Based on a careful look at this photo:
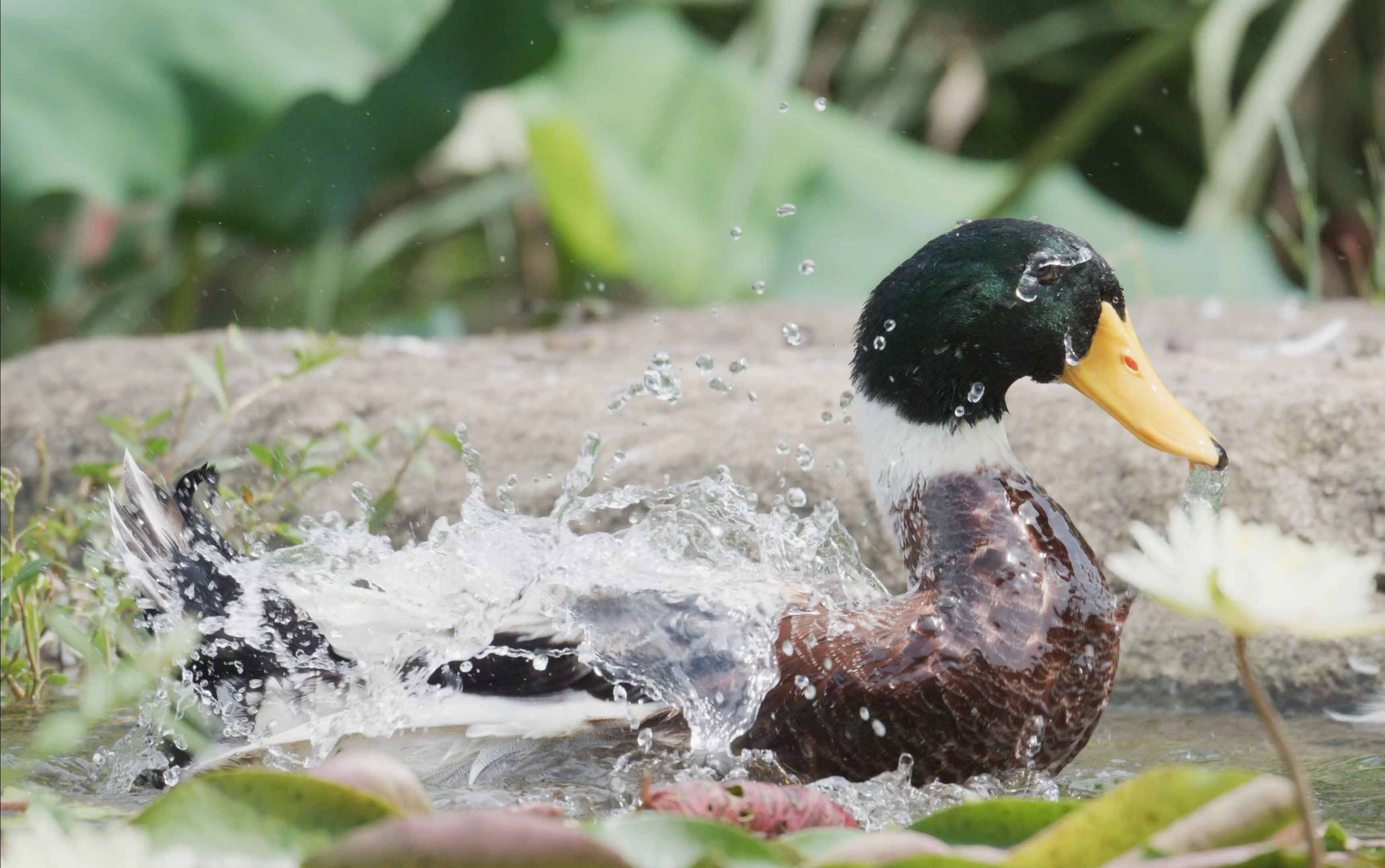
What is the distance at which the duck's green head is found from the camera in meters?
2.26

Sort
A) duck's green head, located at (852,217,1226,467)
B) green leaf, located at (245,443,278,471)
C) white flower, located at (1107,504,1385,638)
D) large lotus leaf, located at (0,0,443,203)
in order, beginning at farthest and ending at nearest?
large lotus leaf, located at (0,0,443,203) → green leaf, located at (245,443,278,471) → duck's green head, located at (852,217,1226,467) → white flower, located at (1107,504,1385,638)

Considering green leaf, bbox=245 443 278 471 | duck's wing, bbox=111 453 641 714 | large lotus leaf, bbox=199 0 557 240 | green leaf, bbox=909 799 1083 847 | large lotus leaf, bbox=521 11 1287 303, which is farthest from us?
large lotus leaf, bbox=521 11 1287 303

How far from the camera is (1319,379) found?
2.94 m

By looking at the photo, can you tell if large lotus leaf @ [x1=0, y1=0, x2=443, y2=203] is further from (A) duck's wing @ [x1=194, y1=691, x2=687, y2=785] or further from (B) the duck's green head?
(B) the duck's green head

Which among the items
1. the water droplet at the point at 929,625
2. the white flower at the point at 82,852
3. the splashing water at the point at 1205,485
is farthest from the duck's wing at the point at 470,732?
the white flower at the point at 82,852

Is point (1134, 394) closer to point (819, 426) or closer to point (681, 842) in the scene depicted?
point (819, 426)

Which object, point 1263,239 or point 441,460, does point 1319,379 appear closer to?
point 441,460

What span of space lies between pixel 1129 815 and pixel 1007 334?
1.08m

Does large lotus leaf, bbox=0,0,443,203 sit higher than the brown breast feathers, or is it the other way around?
large lotus leaf, bbox=0,0,443,203

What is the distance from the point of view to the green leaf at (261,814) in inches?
51.7

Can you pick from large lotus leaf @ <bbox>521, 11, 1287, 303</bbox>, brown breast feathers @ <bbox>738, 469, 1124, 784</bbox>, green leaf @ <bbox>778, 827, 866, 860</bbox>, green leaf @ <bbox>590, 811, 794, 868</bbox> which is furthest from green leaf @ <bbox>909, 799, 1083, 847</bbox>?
large lotus leaf @ <bbox>521, 11, 1287, 303</bbox>

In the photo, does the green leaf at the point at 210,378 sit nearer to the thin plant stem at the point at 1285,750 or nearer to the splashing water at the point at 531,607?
the splashing water at the point at 531,607

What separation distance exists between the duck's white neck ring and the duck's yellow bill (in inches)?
5.9

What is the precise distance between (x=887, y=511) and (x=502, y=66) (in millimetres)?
2850
